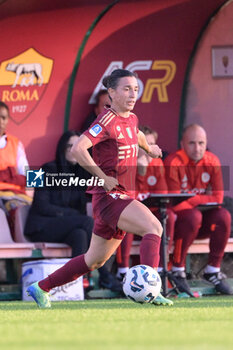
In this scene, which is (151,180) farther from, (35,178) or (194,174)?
(35,178)

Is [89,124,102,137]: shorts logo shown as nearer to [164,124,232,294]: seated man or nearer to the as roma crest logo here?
[164,124,232,294]: seated man

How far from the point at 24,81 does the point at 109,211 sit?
198 inches

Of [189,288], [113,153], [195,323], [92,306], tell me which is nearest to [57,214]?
[189,288]

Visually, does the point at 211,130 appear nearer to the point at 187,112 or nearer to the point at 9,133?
the point at 187,112

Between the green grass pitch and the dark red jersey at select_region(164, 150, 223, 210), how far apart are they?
10.6ft

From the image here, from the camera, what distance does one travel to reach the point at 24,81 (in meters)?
11.6

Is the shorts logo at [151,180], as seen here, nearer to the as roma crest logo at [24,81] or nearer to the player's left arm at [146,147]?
the as roma crest logo at [24,81]

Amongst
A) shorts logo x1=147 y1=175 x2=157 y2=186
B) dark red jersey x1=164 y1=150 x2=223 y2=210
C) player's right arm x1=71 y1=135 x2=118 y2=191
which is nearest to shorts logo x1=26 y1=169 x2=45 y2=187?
shorts logo x1=147 y1=175 x2=157 y2=186

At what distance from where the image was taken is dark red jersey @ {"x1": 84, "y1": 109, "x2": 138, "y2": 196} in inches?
277

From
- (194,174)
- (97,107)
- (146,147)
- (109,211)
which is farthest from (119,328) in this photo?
(97,107)

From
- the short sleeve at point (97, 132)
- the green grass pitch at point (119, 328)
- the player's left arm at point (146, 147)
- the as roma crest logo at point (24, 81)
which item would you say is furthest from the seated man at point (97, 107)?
the short sleeve at point (97, 132)

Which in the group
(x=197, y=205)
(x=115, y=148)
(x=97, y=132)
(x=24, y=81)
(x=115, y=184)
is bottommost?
(x=197, y=205)

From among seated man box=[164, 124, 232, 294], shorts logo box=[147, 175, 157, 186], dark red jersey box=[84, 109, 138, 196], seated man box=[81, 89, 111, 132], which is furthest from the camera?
seated man box=[81, 89, 111, 132]

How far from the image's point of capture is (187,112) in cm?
1209
